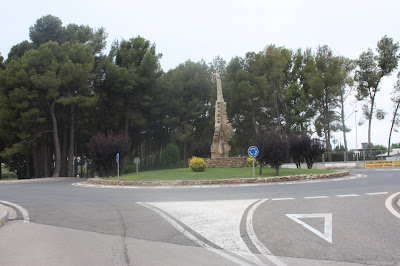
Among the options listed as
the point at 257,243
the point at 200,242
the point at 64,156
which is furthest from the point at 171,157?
the point at 257,243

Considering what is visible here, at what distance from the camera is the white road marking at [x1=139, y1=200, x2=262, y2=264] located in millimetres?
6341

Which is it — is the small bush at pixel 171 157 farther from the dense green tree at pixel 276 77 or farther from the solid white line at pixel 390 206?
the solid white line at pixel 390 206

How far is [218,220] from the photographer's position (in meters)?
8.75

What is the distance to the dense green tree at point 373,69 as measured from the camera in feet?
159

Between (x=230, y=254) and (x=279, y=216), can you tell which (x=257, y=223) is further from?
(x=230, y=254)

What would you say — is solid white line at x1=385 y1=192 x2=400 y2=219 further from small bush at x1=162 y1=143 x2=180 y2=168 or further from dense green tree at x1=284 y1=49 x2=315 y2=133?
dense green tree at x1=284 y1=49 x2=315 y2=133

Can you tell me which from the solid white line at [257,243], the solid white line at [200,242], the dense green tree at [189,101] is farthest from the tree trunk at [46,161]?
the solid white line at [257,243]

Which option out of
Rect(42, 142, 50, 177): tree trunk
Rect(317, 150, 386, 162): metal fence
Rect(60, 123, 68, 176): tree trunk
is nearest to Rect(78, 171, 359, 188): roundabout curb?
Rect(317, 150, 386, 162): metal fence

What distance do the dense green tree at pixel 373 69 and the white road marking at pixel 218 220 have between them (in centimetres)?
4336

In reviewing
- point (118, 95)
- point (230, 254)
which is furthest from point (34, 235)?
point (118, 95)

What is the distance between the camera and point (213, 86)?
52.3 m

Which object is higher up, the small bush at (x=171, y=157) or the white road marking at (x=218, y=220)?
the small bush at (x=171, y=157)

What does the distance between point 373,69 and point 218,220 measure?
48.0 m

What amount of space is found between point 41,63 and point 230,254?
41.0 meters
